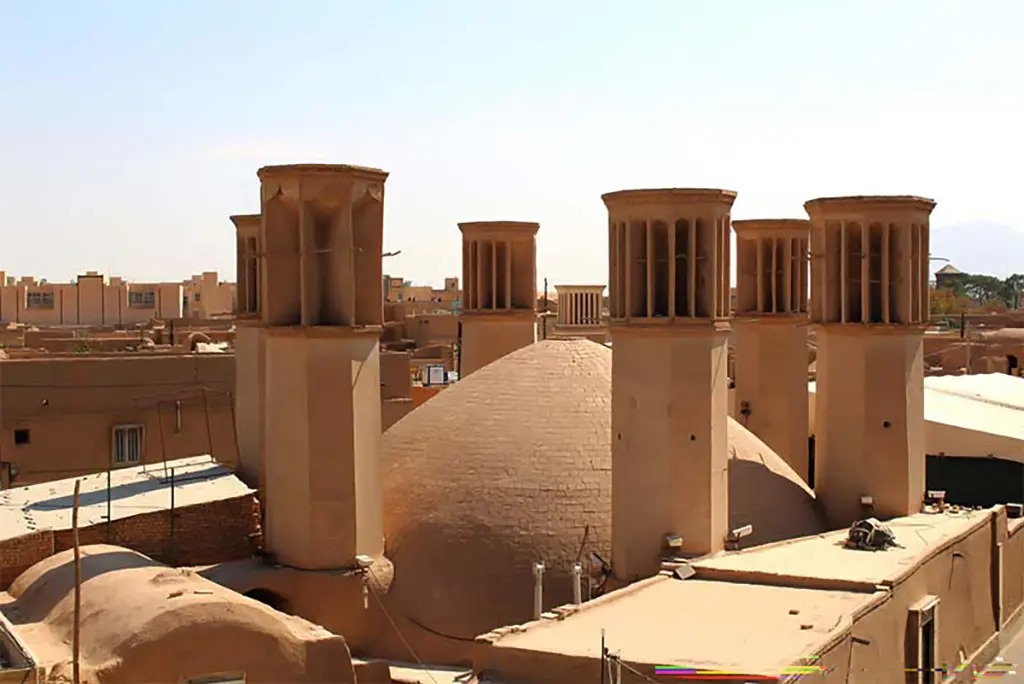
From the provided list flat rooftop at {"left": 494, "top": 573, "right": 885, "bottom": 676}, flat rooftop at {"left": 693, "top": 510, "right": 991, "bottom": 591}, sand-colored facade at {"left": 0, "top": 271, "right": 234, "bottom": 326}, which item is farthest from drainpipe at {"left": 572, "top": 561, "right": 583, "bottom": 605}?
sand-colored facade at {"left": 0, "top": 271, "right": 234, "bottom": 326}

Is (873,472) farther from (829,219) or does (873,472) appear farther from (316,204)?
(316,204)

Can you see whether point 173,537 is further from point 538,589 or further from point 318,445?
point 538,589

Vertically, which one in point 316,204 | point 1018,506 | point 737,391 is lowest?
point 1018,506

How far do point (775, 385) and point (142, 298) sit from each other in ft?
117

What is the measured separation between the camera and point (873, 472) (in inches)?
737

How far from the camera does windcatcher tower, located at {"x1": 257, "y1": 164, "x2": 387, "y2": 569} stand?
15.8 m

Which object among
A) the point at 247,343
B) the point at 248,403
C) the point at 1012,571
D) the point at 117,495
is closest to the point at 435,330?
the point at 247,343

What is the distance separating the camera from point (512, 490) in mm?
17016

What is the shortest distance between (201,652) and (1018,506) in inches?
595

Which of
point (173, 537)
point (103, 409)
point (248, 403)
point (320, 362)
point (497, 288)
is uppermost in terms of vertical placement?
point (497, 288)

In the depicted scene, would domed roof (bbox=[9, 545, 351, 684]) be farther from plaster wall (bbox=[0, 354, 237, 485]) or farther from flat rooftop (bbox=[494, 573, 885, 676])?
plaster wall (bbox=[0, 354, 237, 485])

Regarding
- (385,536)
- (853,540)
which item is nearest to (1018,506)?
(853,540)

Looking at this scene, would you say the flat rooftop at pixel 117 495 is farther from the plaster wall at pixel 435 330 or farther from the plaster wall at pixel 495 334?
the plaster wall at pixel 435 330

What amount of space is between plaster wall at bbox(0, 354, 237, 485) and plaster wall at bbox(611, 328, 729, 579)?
8.61 metres
